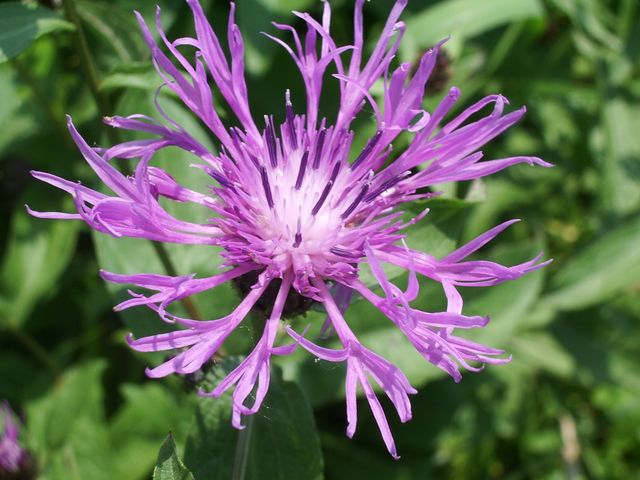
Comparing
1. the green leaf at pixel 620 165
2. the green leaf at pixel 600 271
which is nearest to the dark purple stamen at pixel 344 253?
the green leaf at pixel 600 271

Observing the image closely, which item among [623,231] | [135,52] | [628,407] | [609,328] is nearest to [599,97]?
[623,231]

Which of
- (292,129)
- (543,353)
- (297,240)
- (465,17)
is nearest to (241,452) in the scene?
(297,240)

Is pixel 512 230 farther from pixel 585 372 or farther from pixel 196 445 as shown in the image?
pixel 196 445

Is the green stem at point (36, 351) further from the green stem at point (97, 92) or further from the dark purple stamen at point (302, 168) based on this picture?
the dark purple stamen at point (302, 168)

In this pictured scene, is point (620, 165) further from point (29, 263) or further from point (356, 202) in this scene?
point (29, 263)

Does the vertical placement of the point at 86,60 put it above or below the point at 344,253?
above
